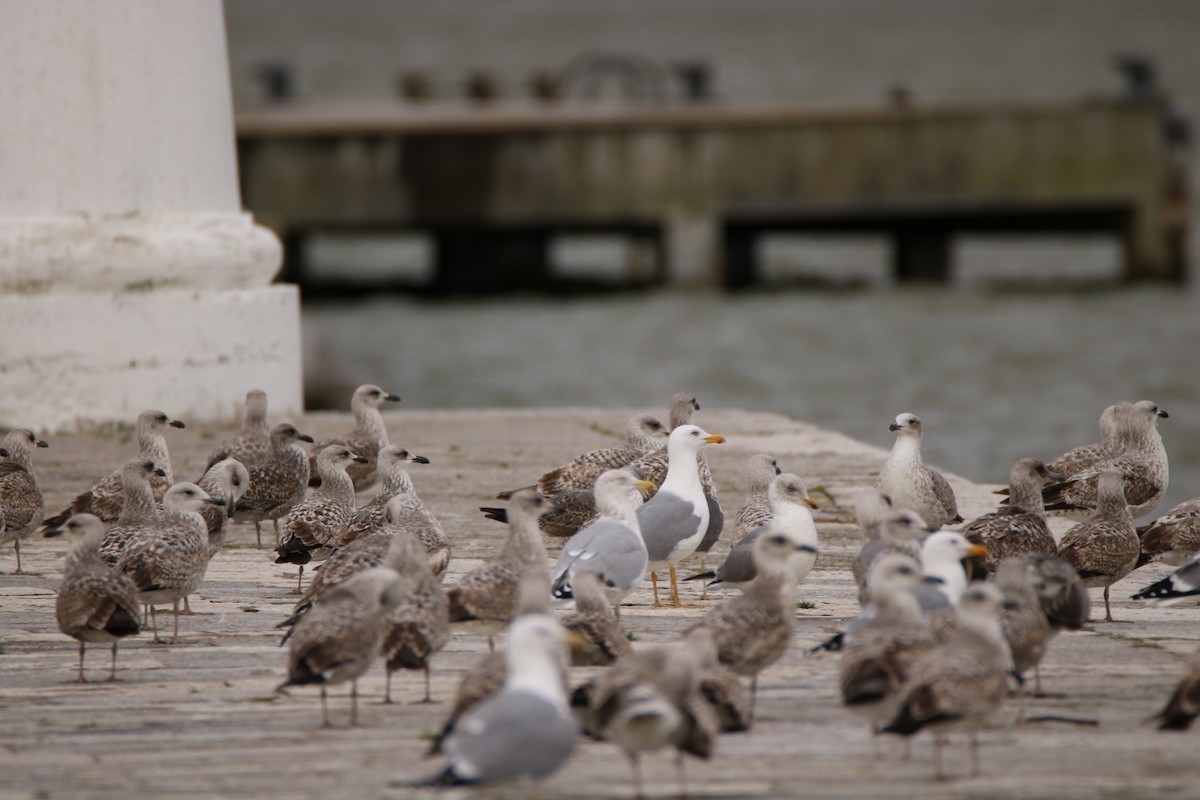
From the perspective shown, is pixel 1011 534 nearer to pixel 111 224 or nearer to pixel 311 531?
pixel 311 531

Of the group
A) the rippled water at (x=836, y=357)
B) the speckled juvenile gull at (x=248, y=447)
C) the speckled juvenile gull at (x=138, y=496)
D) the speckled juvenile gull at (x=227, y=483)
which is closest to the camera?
the speckled juvenile gull at (x=138, y=496)

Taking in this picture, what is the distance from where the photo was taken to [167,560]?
7043mm

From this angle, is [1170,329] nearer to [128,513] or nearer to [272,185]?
[272,185]

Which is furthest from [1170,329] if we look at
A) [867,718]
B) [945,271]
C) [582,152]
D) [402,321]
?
[867,718]

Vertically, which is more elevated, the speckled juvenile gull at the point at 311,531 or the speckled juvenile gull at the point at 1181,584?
the speckled juvenile gull at the point at 311,531

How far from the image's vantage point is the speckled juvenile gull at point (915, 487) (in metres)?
8.75

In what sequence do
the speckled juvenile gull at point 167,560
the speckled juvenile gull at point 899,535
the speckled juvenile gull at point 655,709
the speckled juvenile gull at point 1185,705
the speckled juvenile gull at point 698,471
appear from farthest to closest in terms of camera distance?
the speckled juvenile gull at point 698,471, the speckled juvenile gull at point 167,560, the speckled juvenile gull at point 899,535, the speckled juvenile gull at point 1185,705, the speckled juvenile gull at point 655,709

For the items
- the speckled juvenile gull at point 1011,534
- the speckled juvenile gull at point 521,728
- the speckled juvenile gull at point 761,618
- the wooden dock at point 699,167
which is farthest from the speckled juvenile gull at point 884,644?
the wooden dock at point 699,167

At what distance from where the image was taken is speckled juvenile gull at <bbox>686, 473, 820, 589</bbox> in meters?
7.41

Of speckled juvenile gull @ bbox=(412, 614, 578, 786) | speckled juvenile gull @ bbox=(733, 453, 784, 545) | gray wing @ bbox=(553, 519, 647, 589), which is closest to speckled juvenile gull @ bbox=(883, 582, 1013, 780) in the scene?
speckled juvenile gull @ bbox=(412, 614, 578, 786)

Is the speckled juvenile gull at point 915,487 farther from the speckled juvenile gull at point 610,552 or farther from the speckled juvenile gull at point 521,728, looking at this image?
the speckled juvenile gull at point 521,728

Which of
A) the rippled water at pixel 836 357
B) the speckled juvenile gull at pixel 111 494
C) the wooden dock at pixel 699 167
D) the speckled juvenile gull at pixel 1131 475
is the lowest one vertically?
the rippled water at pixel 836 357

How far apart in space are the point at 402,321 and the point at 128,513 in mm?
24963

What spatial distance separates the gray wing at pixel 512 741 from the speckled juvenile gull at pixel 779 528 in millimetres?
2700
